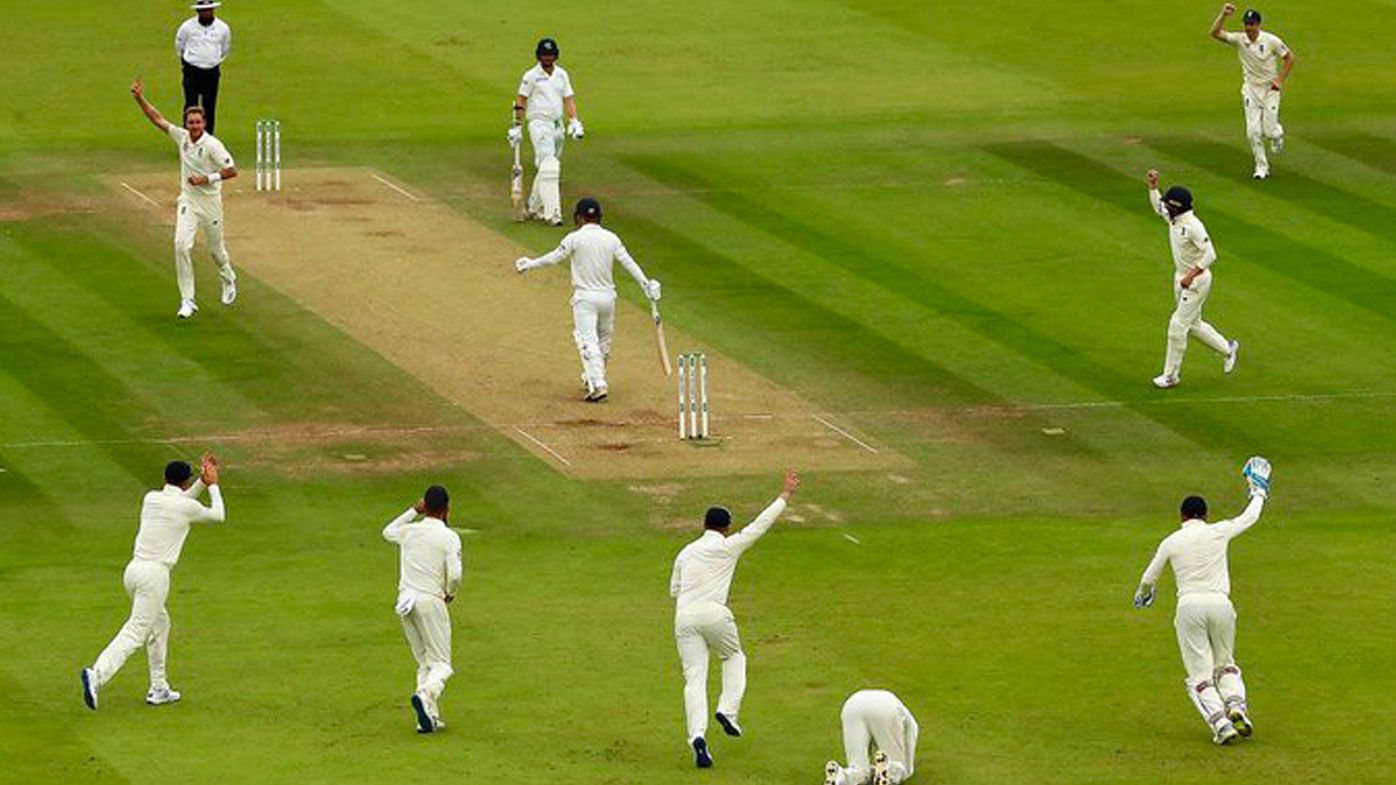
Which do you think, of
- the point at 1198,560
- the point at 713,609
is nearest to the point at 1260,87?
the point at 1198,560

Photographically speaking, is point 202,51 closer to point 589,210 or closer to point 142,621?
point 589,210

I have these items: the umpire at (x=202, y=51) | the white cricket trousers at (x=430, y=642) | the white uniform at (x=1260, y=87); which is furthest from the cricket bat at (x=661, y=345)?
the white uniform at (x=1260, y=87)

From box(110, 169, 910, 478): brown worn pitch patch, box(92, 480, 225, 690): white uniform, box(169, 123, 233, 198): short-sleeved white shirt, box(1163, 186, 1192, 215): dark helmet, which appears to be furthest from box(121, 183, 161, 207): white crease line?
box(92, 480, 225, 690): white uniform

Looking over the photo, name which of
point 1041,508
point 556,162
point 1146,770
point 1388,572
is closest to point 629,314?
point 556,162

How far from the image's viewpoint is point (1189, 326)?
4081 cm

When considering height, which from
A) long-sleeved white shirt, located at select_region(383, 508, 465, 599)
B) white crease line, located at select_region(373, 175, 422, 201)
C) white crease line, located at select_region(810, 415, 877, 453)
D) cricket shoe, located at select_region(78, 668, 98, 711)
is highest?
long-sleeved white shirt, located at select_region(383, 508, 465, 599)

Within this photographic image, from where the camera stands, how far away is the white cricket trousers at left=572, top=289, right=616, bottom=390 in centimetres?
4019

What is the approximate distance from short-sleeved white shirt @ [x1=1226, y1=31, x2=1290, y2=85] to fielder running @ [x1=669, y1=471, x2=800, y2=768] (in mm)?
24343

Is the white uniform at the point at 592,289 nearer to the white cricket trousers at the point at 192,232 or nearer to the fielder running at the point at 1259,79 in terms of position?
the white cricket trousers at the point at 192,232

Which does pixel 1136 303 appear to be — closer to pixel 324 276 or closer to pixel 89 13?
pixel 324 276

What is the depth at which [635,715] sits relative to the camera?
2994cm

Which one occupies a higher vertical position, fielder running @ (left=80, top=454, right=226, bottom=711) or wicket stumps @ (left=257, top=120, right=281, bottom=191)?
fielder running @ (left=80, top=454, right=226, bottom=711)

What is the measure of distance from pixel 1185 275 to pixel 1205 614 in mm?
11735

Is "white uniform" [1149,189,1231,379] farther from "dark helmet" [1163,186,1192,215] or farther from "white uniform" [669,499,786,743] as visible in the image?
"white uniform" [669,499,786,743]
